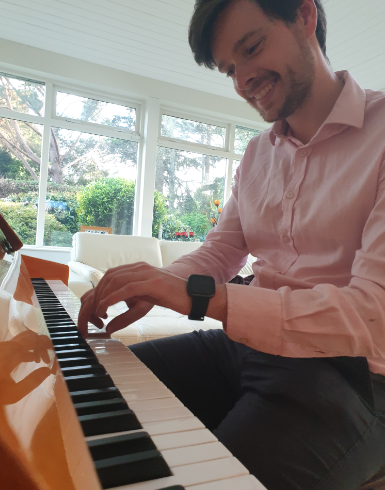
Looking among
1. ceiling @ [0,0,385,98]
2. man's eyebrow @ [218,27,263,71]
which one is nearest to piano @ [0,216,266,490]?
man's eyebrow @ [218,27,263,71]

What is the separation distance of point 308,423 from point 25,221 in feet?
14.4

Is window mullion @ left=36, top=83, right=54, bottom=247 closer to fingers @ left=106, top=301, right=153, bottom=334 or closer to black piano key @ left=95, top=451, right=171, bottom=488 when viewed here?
fingers @ left=106, top=301, right=153, bottom=334

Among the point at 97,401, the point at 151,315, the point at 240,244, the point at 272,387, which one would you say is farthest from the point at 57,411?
the point at 151,315

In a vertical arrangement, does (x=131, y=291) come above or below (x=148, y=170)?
below

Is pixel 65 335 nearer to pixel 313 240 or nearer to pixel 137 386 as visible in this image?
pixel 137 386

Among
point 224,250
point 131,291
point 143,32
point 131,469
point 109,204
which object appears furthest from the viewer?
point 109,204

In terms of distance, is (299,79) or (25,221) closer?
(299,79)

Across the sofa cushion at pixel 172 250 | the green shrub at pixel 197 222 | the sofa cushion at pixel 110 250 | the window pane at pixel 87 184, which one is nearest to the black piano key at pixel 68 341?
the sofa cushion at pixel 110 250

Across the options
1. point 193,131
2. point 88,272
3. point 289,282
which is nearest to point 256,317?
point 289,282

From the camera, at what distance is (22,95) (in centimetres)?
430

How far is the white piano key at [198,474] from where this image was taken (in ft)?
0.94

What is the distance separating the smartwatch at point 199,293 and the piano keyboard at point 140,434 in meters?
0.13

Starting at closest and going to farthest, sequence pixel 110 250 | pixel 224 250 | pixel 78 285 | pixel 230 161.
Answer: pixel 224 250 < pixel 78 285 < pixel 110 250 < pixel 230 161

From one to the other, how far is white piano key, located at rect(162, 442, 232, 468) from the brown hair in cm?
98
